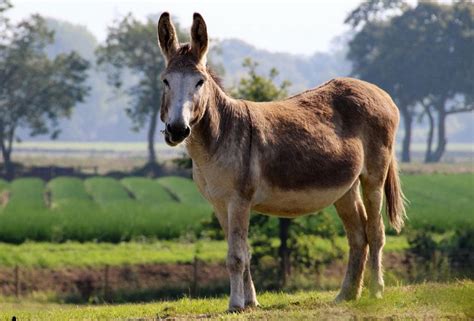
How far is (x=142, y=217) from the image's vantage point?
131ft

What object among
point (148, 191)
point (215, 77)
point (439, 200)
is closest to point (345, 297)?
point (215, 77)

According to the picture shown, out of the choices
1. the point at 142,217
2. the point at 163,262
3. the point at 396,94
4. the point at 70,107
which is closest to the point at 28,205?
the point at 142,217

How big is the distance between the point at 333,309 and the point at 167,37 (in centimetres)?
312

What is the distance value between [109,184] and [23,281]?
3744cm

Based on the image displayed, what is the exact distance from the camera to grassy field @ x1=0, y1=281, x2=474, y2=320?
31.9ft

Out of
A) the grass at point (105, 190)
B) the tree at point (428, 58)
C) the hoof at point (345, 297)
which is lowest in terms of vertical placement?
the grass at point (105, 190)

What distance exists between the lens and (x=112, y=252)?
32781 millimetres

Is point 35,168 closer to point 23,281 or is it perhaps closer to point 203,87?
point 23,281

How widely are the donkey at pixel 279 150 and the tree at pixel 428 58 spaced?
9022cm

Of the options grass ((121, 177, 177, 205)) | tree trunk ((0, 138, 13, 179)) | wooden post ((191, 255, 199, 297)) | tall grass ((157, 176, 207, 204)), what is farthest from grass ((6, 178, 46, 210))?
wooden post ((191, 255, 199, 297))

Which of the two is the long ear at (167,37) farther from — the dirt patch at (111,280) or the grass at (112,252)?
the grass at (112,252)

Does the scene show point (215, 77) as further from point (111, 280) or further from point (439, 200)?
point (439, 200)

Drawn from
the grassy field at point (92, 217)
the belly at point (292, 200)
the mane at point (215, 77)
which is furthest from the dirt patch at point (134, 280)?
the mane at point (215, 77)

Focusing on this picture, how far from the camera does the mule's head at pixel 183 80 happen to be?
9.84 m
